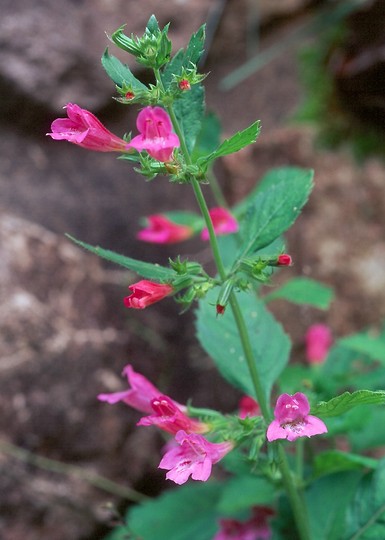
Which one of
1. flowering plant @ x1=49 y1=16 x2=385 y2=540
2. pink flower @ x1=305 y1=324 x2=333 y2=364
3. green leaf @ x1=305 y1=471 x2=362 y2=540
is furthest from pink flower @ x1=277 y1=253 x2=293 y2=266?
pink flower @ x1=305 y1=324 x2=333 y2=364

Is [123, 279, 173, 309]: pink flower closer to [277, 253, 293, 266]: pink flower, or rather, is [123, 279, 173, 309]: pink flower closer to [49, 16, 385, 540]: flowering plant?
[49, 16, 385, 540]: flowering plant

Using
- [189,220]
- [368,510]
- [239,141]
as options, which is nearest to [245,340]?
[239,141]

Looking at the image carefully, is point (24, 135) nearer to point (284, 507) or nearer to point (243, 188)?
point (243, 188)

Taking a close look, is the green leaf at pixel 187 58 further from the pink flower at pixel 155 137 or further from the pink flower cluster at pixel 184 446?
the pink flower cluster at pixel 184 446

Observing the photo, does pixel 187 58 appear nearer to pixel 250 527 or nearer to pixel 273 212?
pixel 273 212

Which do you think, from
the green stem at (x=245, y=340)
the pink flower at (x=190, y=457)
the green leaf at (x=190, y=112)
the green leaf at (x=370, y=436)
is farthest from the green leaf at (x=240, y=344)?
the green leaf at (x=370, y=436)

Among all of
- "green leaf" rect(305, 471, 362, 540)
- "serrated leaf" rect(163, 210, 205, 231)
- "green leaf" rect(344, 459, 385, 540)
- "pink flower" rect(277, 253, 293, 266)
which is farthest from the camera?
"serrated leaf" rect(163, 210, 205, 231)

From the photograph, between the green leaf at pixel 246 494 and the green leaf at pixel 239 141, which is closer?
the green leaf at pixel 239 141
